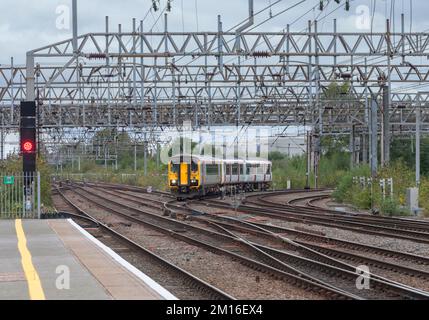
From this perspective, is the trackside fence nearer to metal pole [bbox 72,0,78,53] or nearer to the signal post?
the signal post

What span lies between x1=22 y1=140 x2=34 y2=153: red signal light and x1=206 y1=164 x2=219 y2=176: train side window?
71.0 ft

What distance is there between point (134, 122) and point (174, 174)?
50.1 ft

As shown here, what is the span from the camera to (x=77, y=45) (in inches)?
1091

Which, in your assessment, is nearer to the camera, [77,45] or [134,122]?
[77,45]

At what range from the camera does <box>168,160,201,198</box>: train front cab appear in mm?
43062

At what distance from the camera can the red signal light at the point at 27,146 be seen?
75.7 ft

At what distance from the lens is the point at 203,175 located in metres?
43.8
